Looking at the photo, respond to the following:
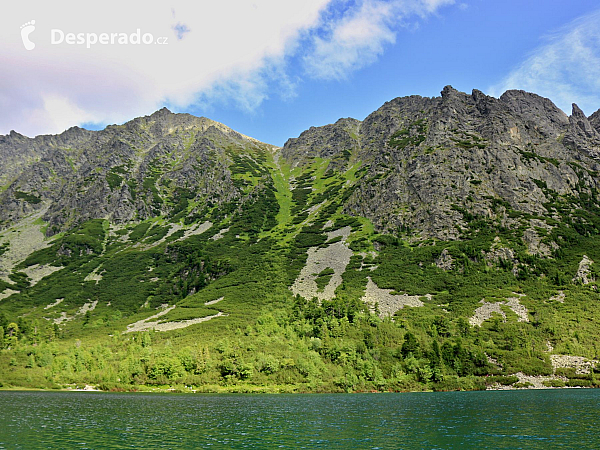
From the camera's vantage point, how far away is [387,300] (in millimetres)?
135125

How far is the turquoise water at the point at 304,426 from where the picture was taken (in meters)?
34.3

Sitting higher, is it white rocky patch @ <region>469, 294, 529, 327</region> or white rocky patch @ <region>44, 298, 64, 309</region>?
white rocky patch @ <region>44, 298, 64, 309</region>

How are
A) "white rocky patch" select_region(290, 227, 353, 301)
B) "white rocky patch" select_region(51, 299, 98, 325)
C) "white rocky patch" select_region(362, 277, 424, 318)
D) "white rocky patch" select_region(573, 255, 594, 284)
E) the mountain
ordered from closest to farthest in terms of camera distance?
1. the mountain
2. "white rocky patch" select_region(362, 277, 424, 318)
3. "white rocky patch" select_region(573, 255, 594, 284)
4. "white rocky patch" select_region(290, 227, 353, 301)
5. "white rocky patch" select_region(51, 299, 98, 325)

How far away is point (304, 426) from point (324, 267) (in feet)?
407

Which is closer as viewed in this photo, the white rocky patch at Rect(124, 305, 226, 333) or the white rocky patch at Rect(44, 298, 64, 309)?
the white rocky patch at Rect(124, 305, 226, 333)

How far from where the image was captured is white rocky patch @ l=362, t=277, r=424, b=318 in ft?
425

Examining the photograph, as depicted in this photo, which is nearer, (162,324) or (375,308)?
(375,308)

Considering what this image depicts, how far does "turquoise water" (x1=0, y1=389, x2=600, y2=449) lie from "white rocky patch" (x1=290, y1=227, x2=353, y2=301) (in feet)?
276

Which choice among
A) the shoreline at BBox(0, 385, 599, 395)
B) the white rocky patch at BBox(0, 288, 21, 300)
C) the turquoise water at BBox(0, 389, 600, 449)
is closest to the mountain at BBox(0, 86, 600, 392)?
the white rocky patch at BBox(0, 288, 21, 300)

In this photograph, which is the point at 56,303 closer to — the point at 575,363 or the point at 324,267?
the point at 324,267

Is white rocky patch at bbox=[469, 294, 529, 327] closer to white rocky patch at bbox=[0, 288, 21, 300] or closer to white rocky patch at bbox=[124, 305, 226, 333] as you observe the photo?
white rocky patch at bbox=[124, 305, 226, 333]

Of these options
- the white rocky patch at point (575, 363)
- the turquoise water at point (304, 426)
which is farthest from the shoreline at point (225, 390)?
the turquoise water at point (304, 426)

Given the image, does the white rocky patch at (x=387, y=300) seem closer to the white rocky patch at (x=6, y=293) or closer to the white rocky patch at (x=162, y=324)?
the white rocky patch at (x=162, y=324)

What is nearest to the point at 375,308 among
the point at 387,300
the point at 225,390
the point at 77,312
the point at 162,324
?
the point at 387,300
